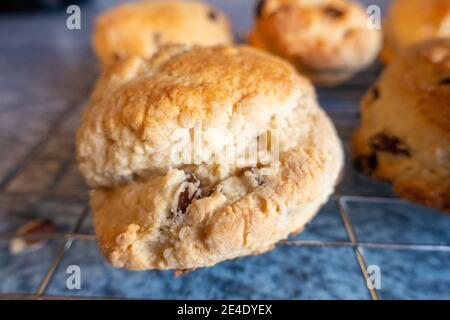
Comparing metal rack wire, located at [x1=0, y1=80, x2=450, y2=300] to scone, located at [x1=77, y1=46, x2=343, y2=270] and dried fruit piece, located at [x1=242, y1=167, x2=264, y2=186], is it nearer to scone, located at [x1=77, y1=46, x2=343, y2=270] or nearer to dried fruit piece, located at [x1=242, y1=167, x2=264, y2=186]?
scone, located at [x1=77, y1=46, x2=343, y2=270]

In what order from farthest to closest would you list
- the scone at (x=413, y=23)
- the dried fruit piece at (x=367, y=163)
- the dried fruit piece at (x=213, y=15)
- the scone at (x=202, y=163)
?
the dried fruit piece at (x=213, y=15)
the scone at (x=413, y=23)
the dried fruit piece at (x=367, y=163)
the scone at (x=202, y=163)

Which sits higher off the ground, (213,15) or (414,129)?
(213,15)

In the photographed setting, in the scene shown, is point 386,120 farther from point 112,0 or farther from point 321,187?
point 112,0

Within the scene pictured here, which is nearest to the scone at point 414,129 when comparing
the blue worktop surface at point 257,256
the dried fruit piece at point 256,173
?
the blue worktop surface at point 257,256

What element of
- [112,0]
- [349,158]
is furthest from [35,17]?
[349,158]

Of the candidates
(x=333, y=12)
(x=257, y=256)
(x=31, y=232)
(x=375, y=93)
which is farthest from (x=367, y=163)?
(x=31, y=232)

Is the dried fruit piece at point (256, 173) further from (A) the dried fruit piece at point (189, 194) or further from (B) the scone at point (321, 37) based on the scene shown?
(B) the scone at point (321, 37)

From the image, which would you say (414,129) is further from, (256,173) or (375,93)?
(256,173)
